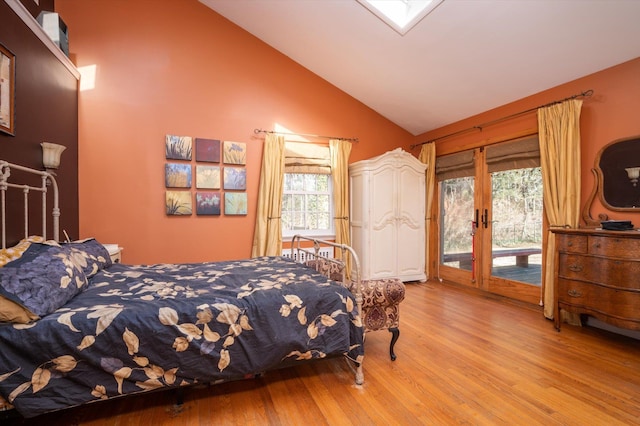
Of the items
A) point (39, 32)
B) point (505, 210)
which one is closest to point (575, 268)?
point (505, 210)

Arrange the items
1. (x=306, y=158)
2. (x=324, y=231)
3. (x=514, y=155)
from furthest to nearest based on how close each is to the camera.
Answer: (x=324, y=231) < (x=306, y=158) < (x=514, y=155)

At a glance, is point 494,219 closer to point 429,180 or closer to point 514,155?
point 514,155

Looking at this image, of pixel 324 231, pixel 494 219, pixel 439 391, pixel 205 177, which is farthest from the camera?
pixel 324 231

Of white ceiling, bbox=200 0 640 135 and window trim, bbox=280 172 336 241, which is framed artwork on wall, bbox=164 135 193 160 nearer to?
window trim, bbox=280 172 336 241

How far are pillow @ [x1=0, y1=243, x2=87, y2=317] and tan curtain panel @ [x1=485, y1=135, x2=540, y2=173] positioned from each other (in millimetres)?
4484

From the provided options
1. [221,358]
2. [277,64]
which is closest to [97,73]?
[277,64]

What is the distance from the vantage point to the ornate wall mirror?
9.12ft

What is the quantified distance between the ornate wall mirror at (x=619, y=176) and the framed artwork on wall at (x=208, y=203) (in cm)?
425

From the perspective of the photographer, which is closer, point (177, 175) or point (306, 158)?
point (177, 175)

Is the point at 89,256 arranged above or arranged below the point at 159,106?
below

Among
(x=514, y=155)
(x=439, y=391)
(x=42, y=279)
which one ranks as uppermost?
(x=514, y=155)

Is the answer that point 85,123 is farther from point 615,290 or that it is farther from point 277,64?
point 615,290

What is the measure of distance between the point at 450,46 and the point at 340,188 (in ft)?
7.50

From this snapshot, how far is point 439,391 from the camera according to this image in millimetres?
1951
